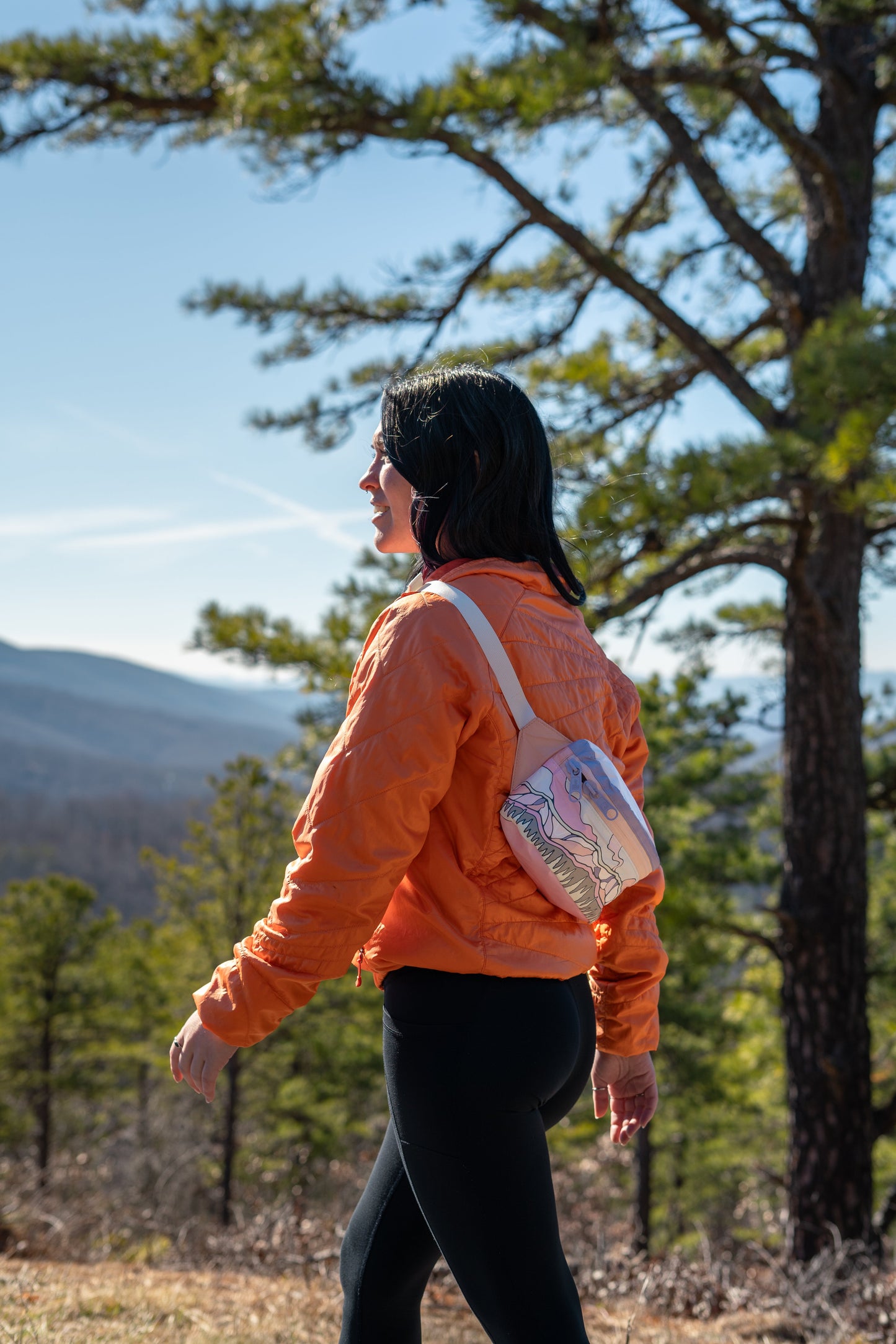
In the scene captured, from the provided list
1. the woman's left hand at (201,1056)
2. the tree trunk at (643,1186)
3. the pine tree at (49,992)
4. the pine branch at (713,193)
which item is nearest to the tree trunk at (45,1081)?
the pine tree at (49,992)

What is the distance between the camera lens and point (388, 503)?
1436 mm

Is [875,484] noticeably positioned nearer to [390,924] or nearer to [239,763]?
[390,924]

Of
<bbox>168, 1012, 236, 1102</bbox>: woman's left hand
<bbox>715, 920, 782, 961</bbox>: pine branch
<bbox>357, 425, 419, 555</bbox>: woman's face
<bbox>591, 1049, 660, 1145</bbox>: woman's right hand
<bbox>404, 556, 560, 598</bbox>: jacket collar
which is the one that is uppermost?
<bbox>357, 425, 419, 555</bbox>: woman's face

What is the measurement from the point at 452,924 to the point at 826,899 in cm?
363

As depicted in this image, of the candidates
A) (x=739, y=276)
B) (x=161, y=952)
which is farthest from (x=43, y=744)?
(x=739, y=276)

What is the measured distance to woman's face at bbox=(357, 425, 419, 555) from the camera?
1.41 m

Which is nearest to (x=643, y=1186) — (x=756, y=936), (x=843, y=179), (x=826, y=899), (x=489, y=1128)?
(x=756, y=936)

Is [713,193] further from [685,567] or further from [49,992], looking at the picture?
[49,992]

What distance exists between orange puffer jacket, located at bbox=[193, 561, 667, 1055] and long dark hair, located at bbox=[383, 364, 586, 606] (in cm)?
6

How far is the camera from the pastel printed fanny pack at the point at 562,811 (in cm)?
120

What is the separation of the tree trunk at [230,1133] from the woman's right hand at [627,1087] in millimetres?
12966

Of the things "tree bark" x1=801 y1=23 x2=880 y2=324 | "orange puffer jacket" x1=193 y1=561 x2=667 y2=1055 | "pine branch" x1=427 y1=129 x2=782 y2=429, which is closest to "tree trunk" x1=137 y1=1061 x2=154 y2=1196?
"pine branch" x1=427 y1=129 x2=782 y2=429

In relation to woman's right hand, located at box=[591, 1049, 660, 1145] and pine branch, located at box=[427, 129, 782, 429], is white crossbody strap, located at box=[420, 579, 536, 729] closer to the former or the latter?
woman's right hand, located at box=[591, 1049, 660, 1145]

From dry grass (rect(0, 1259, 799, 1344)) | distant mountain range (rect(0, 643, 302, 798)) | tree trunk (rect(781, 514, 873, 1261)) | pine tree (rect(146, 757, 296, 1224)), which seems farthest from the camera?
distant mountain range (rect(0, 643, 302, 798))
